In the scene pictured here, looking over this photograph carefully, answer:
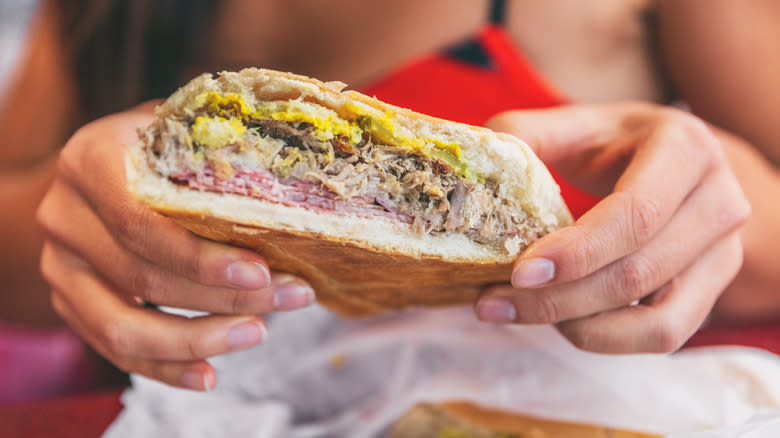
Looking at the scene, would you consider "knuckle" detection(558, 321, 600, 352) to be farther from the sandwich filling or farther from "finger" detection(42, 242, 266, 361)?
"finger" detection(42, 242, 266, 361)

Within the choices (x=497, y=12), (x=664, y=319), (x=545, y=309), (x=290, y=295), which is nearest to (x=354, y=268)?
(x=290, y=295)

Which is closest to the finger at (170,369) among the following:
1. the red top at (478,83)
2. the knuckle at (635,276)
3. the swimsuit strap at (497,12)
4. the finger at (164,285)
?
the finger at (164,285)

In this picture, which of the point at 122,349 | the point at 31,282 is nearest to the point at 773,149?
the point at 122,349

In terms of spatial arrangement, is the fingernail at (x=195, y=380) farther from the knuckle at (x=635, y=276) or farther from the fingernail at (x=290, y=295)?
the knuckle at (x=635, y=276)

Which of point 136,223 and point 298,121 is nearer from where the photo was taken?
point 298,121

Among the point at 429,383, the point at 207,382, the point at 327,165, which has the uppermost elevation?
the point at 327,165

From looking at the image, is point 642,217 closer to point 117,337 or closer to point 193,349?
point 193,349

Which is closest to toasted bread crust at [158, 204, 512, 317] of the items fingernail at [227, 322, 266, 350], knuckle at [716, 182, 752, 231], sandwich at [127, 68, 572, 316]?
sandwich at [127, 68, 572, 316]

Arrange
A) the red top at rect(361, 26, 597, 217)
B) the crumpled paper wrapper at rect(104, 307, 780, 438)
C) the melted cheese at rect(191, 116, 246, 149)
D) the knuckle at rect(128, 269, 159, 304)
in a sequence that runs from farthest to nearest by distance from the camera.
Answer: the red top at rect(361, 26, 597, 217)
the crumpled paper wrapper at rect(104, 307, 780, 438)
the knuckle at rect(128, 269, 159, 304)
the melted cheese at rect(191, 116, 246, 149)
